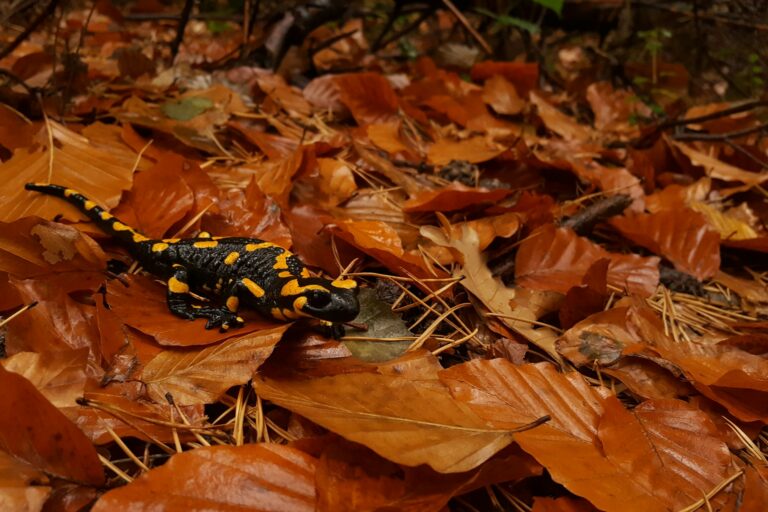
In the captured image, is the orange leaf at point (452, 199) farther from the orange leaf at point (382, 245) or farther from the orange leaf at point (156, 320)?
the orange leaf at point (156, 320)

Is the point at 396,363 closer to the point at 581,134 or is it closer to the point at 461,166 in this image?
the point at 461,166

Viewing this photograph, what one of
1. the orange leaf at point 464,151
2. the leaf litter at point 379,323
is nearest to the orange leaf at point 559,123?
the leaf litter at point 379,323

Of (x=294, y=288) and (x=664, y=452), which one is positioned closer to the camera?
(x=664, y=452)

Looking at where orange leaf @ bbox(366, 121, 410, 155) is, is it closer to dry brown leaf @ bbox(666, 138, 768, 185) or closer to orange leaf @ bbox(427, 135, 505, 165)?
orange leaf @ bbox(427, 135, 505, 165)

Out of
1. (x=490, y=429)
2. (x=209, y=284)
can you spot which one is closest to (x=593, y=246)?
(x=490, y=429)

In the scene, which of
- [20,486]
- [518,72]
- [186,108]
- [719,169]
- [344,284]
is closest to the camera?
[20,486]

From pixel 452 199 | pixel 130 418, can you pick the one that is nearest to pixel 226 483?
pixel 130 418

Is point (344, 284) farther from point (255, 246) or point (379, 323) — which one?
point (255, 246)
